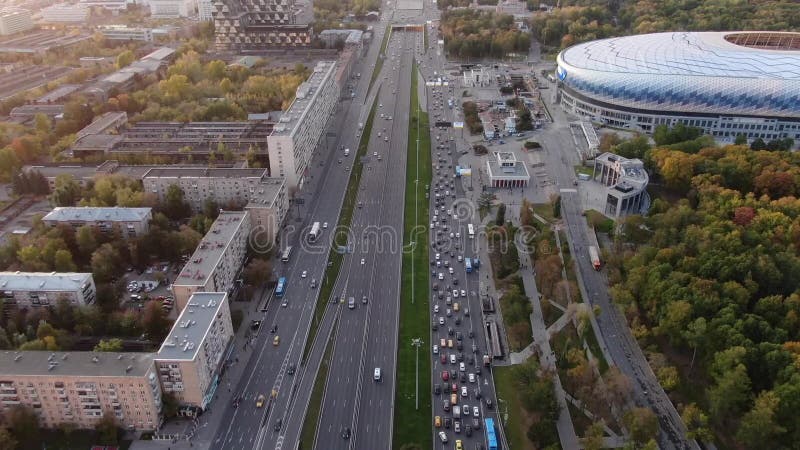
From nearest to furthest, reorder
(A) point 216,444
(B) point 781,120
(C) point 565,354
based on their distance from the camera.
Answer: (A) point 216,444, (C) point 565,354, (B) point 781,120

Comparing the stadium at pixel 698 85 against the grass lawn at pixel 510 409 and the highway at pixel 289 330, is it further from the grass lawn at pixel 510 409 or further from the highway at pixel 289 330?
the grass lawn at pixel 510 409

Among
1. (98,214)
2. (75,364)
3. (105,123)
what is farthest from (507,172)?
(105,123)

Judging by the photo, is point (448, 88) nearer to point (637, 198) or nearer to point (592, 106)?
point (592, 106)

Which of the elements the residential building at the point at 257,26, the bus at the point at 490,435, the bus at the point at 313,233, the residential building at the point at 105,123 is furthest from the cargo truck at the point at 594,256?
the residential building at the point at 257,26

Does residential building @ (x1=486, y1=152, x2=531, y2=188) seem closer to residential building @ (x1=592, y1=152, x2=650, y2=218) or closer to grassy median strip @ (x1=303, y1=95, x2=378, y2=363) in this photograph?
residential building @ (x1=592, y1=152, x2=650, y2=218)

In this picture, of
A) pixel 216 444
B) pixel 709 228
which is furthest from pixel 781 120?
Answer: pixel 216 444

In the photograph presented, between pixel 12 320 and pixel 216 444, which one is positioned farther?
pixel 12 320

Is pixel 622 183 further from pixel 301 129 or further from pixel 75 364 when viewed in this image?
pixel 75 364

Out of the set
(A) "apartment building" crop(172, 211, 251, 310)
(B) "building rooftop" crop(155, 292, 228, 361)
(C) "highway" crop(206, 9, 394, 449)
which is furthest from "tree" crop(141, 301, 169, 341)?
(C) "highway" crop(206, 9, 394, 449)
